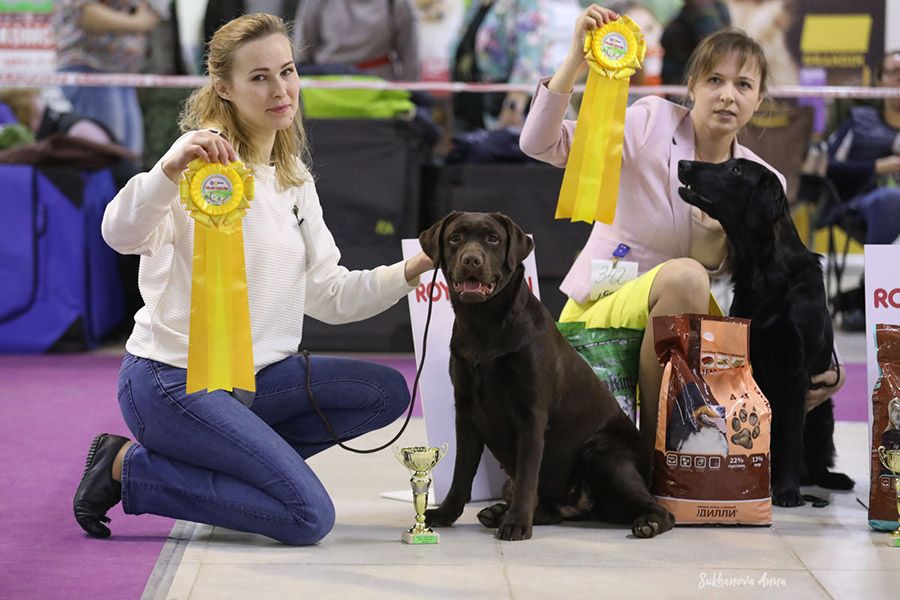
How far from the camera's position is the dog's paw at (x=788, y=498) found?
124 inches

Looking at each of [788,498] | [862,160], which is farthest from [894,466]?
[862,160]

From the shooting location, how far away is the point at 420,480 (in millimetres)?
2664

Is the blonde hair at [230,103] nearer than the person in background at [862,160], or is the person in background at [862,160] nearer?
the blonde hair at [230,103]

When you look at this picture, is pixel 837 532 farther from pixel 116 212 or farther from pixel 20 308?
pixel 20 308

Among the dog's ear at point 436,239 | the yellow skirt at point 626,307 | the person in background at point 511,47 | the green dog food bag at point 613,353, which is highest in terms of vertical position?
the person in background at point 511,47

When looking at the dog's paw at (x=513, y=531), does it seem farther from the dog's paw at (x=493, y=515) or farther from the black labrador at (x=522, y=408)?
the dog's paw at (x=493, y=515)

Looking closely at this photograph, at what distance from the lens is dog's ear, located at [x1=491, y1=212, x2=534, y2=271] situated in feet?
8.91

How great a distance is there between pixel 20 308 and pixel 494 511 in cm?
348

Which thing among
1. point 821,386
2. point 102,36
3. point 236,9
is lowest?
point 821,386

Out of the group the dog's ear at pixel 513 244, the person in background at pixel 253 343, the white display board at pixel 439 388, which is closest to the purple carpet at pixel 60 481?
the person in background at pixel 253 343

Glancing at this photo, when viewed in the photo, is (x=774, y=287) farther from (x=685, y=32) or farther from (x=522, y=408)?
(x=685, y=32)

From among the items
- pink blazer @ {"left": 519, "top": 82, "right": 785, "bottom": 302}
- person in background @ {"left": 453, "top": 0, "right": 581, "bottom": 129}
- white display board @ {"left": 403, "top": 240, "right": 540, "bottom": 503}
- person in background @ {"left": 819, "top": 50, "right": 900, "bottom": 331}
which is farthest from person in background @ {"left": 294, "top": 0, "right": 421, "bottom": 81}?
white display board @ {"left": 403, "top": 240, "right": 540, "bottom": 503}

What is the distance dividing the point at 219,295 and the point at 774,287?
1.39 m

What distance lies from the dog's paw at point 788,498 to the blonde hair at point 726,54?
1.04 meters
